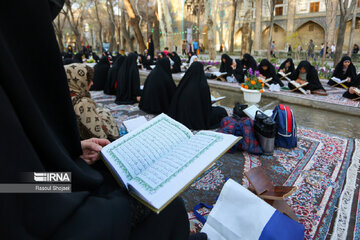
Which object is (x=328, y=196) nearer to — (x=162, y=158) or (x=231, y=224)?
(x=231, y=224)

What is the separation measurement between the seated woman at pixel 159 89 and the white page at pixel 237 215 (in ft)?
9.98

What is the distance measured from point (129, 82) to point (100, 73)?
185 cm

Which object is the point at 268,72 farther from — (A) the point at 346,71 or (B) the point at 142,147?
(B) the point at 142,147

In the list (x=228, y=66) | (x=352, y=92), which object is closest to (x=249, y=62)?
(x=228, y=66)

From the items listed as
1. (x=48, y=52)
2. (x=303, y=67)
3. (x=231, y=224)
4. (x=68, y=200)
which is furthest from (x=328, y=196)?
(x=303, y=67)

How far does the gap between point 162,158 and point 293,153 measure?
2.34 m

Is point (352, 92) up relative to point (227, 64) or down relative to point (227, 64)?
down

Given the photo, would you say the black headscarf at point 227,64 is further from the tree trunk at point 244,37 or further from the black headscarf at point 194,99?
the tree trunk at point 244,37

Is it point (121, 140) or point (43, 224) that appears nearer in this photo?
point (43, 224)

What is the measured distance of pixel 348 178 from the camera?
230 cm

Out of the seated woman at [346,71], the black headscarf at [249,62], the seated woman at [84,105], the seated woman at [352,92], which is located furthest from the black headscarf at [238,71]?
the seated woman at [84,105]

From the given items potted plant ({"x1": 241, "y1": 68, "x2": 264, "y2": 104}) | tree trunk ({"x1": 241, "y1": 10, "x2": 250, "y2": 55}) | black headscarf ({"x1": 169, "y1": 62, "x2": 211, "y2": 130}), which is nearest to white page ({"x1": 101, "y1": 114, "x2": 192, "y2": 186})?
black headscarf ({"x1": 169, "y1": 62, "x2": 211, "y2": 130})

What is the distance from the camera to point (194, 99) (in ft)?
11.5

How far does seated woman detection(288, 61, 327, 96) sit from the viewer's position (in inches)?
223
